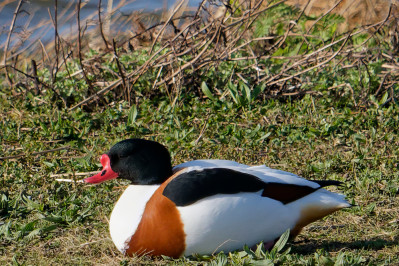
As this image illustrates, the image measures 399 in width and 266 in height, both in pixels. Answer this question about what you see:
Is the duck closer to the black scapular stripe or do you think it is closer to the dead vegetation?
the black scapular stripe

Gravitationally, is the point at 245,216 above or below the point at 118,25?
below

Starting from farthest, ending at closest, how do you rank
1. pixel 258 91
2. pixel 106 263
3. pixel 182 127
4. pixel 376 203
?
pixel 258 91 → pixel 182 127 → pixel 376 203 → pixel 106 263

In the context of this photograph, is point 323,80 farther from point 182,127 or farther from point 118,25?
point 118,25

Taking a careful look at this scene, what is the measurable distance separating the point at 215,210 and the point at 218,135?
2.16 meters

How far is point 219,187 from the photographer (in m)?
3.19

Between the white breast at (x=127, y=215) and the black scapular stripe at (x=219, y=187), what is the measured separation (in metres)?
0.21

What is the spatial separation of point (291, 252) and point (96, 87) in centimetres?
341

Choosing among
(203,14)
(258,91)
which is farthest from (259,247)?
(203,14)

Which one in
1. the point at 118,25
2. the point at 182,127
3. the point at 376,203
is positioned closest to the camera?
the point at 376,203

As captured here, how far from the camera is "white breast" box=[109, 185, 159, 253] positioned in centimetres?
331

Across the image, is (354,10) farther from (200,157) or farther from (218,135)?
(200,157)

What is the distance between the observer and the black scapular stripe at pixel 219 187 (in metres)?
3.18

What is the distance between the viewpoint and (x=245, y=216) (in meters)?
3.20

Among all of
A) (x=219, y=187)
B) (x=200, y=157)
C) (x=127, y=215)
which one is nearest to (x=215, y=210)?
(x=219, y=187)
